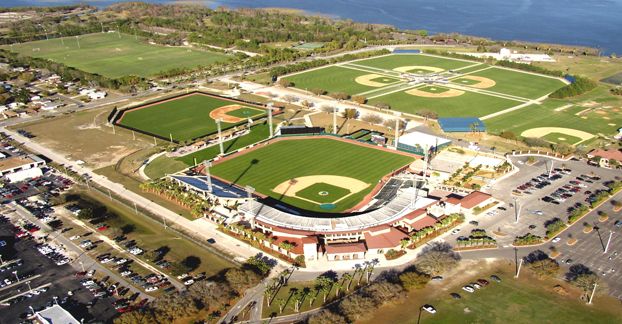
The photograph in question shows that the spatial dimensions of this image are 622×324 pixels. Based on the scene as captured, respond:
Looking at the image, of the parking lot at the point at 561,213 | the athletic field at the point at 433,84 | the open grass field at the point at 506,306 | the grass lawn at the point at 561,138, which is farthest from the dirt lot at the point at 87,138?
the grass lawn at the point at 561,138

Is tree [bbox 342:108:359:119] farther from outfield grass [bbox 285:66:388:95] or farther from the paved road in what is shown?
the paved road

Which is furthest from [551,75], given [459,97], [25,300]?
[25,300]

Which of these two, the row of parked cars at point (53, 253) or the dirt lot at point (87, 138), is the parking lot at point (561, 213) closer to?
the row of parked cars at point (53, 253)

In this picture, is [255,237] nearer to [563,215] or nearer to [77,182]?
[77,182]

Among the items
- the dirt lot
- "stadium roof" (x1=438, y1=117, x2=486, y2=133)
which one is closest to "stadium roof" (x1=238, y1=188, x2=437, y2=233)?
"stadium roof" (x1=438, y1=117, x2=486, y2=133)

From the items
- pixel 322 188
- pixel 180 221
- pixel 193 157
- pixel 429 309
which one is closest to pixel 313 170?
pixel 322 188

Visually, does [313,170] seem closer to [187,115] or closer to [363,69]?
[187,115]
